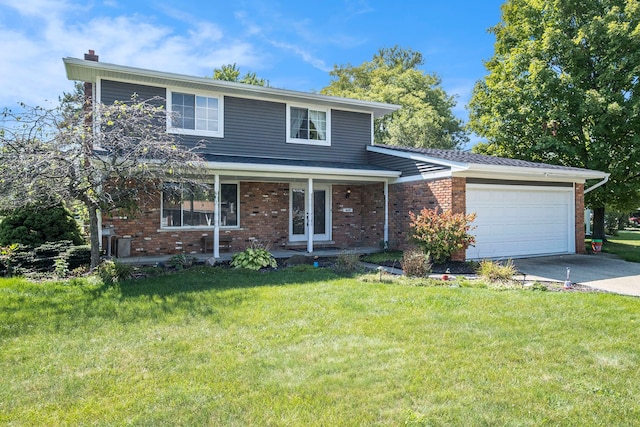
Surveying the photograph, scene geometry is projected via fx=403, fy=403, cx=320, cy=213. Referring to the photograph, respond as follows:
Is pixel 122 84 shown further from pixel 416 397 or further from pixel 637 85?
pixel 637 85

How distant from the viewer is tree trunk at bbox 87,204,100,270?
27.0ft

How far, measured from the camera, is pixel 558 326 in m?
5.35

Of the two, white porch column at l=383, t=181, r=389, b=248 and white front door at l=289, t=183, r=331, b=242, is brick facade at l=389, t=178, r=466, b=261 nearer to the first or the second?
white porch column at l=383, t=181, r=389, b=248

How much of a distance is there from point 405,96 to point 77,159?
25.3m

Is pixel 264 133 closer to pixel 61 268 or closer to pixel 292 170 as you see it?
pixel 292 170

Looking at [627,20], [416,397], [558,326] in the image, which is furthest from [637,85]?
[416,397]

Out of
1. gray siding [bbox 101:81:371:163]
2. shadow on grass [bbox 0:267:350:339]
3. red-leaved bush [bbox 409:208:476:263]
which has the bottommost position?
shadow on grass [bbox 0:267:350:339]

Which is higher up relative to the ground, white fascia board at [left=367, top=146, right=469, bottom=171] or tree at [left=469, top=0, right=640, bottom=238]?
tree at [left=469, top=0, right=640, bottom=238]

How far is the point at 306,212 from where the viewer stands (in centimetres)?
1403

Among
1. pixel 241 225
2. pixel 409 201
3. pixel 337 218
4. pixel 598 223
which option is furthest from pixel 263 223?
pixel 598 223

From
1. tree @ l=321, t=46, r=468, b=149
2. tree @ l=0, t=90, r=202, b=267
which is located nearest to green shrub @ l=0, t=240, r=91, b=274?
tree @ l=0, t=90, r=202, b=267

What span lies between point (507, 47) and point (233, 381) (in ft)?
68.1

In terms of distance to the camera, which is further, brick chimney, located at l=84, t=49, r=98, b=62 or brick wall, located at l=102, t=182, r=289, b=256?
brick chimney, located at l=84, t=49, r=98, b=62

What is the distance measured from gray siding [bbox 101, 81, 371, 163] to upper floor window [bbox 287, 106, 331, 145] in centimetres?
18
